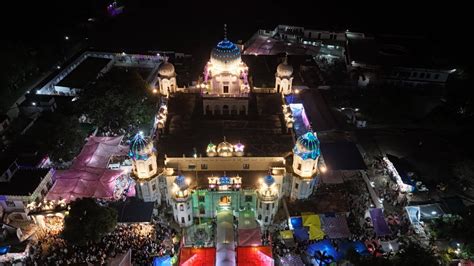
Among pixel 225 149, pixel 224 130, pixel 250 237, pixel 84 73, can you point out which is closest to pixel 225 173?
pixel 225 149

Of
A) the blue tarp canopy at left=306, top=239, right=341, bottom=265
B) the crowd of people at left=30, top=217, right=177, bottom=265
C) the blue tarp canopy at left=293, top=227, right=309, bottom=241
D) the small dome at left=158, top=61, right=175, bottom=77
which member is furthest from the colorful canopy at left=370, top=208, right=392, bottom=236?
the small dome at left=158, top=61, right=175, bottom=77

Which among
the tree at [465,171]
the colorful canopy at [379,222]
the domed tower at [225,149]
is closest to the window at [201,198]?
the domed tower at [225,149]

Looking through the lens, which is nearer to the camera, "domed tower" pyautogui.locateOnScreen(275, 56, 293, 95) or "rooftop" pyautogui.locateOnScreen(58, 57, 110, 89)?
"domed tower" pyautogui.locateOnScreen(275, 56, 293, 95)

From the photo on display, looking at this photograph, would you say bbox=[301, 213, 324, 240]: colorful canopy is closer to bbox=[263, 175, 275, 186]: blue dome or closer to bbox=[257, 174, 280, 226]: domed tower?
bbox=[257, 174, 280, 226]: domed tower

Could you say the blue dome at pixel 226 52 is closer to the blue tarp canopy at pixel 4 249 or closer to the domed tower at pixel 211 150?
the domed tower at pixel 211 150

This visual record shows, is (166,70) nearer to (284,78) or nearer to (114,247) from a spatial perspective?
(284,78)

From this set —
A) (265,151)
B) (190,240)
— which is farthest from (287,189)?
(190,240)

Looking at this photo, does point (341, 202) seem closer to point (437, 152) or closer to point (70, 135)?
point (437, 152)

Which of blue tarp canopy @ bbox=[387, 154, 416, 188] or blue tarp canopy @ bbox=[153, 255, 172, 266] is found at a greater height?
blue tarp canopy @ bbox=[387, 154, 416, 188]
